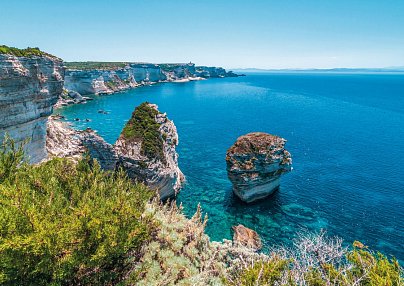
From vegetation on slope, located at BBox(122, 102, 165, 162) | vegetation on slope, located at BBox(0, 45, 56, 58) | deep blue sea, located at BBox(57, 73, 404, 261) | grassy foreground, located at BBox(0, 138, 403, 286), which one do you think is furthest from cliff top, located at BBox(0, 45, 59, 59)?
deep blue sea, located at BBox(57, 73, 404, 261)

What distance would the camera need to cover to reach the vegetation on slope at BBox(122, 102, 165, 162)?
41.5 metres

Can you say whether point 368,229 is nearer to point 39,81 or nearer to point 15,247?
point 15,247

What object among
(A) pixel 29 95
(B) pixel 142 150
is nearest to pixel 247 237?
(B) pixel 142 150

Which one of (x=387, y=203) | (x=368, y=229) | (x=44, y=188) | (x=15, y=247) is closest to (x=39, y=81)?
(x=44, y=188)

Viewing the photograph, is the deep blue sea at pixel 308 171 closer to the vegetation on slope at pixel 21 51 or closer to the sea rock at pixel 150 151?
the sea rock at pixel 150 151

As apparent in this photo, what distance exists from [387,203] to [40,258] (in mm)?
48374

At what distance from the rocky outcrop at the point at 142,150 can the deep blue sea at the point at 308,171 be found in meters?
5.58

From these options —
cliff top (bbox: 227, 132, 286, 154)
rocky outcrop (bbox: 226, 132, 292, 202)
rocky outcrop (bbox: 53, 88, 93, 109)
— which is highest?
cliff top (bbox: 227, 132, 286, 154)

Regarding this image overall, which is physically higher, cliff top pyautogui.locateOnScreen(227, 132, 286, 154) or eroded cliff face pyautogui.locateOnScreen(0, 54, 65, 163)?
eroded cliff face pyautogui.locateOnScreen(0, 54, 65, 163)

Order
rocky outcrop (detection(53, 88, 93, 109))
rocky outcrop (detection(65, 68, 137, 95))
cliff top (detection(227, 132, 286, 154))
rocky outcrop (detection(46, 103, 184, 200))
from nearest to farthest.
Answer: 1. rocky outcrop (detection(46, 103, 184, 200))
2. cliff top (detection(227, 132, 286, 154))
3. rocky outcrop (detection(53, 88, 93, 109))
4. rocky outcrop (detection(65, 68, 137, 95))

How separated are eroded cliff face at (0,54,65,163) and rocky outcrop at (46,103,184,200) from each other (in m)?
5.16

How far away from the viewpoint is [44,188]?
53.1ft

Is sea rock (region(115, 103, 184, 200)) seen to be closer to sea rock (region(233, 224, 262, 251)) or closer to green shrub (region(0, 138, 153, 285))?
sea rock (region(233, 224, 262, 251))

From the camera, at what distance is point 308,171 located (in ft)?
180
